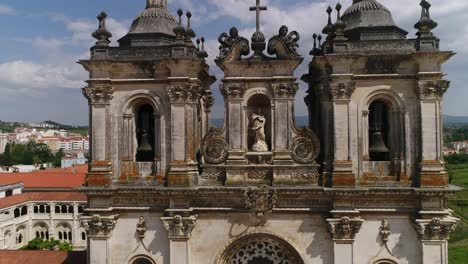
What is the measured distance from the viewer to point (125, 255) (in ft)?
60.8

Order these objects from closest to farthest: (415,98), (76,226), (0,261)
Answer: (415,98), (0,261), (76,226)

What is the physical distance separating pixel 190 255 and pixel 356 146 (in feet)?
26.2

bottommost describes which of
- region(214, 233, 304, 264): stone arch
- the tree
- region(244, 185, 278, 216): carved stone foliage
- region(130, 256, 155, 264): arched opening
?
the tree

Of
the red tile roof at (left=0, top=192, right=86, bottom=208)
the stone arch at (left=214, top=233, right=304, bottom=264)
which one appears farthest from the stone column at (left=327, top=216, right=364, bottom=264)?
the red tile roof at (left=0, top=192, right=86, bottom=208)

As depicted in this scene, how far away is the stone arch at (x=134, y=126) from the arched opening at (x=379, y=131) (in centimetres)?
851

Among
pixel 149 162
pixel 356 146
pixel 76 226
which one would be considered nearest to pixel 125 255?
pixel 149 162

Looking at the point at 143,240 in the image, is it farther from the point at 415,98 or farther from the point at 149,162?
the point at 415,98

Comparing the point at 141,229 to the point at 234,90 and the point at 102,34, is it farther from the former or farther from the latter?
the point at 102,34

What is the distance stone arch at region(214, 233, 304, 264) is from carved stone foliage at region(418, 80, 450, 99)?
8.05 m

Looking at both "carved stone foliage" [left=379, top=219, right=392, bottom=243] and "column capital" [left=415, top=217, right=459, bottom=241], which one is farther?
"carved stone foliage" [left=379, top=219, right=392, bottom=243]

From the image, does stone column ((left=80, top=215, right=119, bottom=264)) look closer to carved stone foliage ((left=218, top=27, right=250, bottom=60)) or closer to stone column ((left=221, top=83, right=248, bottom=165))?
stone column ((left=221, top=83, right=248, bottom=165))

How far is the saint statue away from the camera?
18.6 m

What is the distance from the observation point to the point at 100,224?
720 inches

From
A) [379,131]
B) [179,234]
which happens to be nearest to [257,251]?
[179,234]
